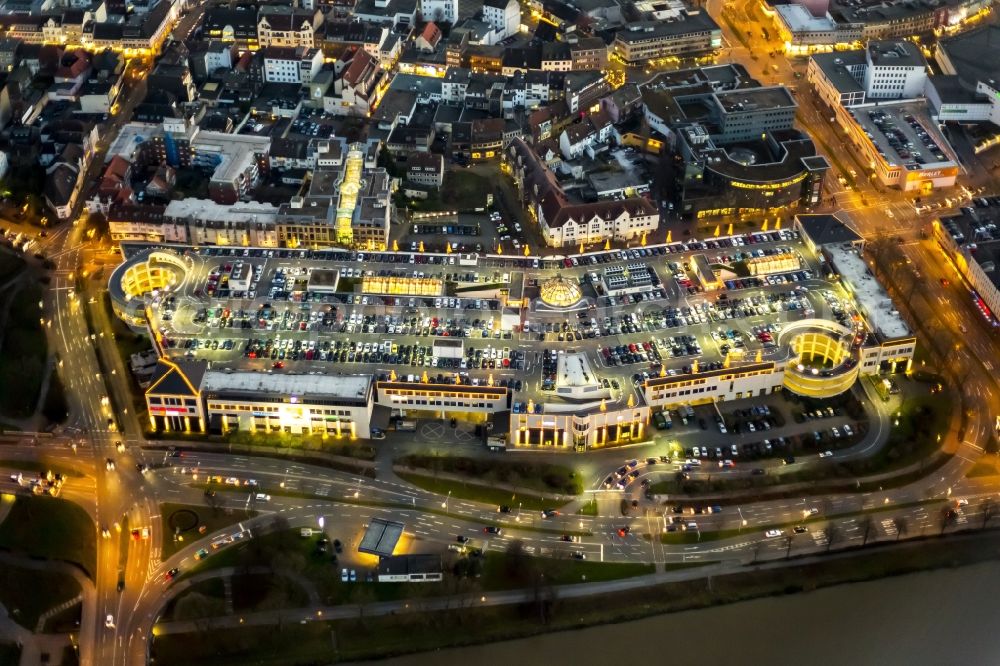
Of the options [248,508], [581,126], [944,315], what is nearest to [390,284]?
[248,508]

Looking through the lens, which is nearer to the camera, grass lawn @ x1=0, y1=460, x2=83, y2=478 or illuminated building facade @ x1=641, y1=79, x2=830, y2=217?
grass lawn @ x1=0, y1=460, x2=83, y2=478

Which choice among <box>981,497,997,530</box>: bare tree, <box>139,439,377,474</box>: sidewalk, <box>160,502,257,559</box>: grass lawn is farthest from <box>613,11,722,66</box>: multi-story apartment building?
<box>160,502,257,559</box>: grass lawn

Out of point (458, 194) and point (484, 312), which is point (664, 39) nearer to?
point (458, 194)

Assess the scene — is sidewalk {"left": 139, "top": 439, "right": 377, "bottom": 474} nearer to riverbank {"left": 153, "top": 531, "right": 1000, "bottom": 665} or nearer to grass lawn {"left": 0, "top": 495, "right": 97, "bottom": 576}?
grass lawn {"left": 0, "top": 495, "right": 97, "bottom": 576}

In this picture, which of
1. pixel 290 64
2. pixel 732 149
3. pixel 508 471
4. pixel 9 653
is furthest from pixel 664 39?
pixel 9 653

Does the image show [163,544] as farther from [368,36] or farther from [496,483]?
[368,36]

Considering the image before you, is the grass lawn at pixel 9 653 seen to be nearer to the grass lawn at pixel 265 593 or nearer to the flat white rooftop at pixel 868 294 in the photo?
the grass lawn at pixel 265 593
